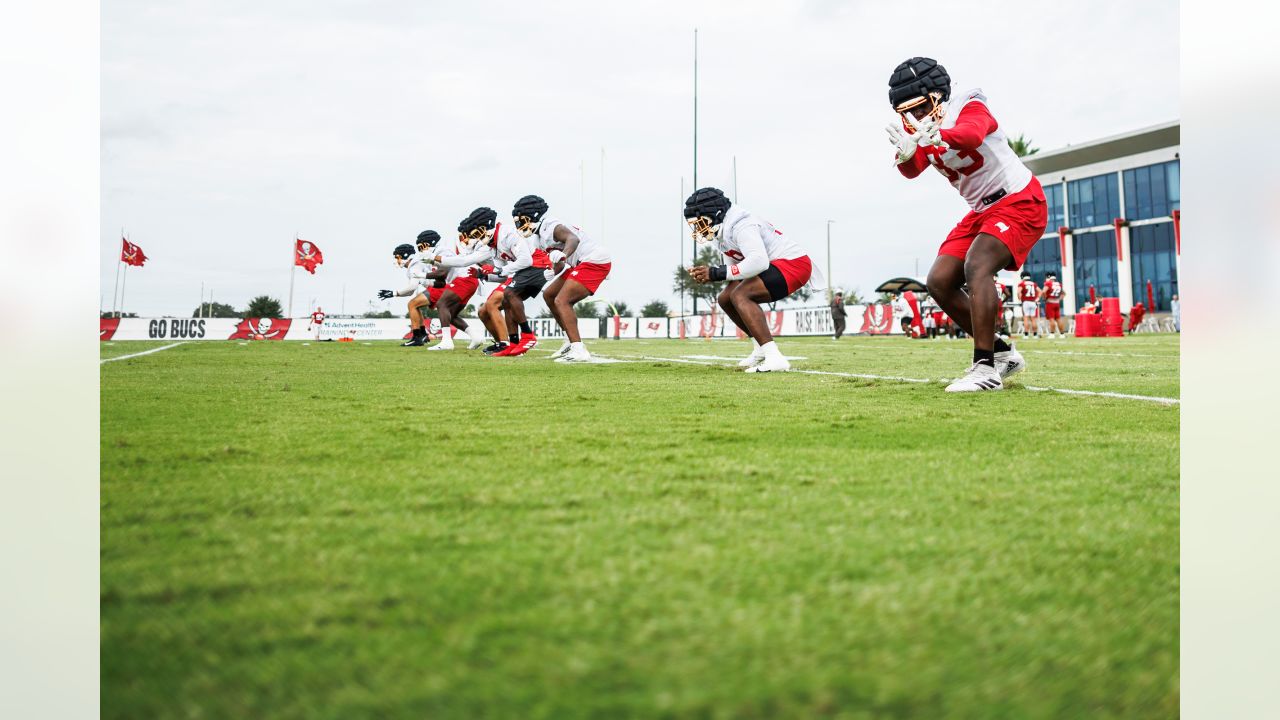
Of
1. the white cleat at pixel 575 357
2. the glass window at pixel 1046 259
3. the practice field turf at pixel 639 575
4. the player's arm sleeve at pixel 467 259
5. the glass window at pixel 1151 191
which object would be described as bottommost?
the practice field turf at pixel 639 575

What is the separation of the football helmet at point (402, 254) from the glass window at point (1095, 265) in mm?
42685

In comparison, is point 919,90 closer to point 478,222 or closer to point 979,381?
point 979,381

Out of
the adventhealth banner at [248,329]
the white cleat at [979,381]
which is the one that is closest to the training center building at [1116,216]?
Result: the adventhealth banner at [248,329]

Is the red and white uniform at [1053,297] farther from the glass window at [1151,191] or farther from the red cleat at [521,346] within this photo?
the glass window at [1151,191]

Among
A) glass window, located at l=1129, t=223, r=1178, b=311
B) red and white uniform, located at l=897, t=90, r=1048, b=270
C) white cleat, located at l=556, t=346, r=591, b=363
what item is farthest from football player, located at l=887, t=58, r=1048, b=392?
glass window, located at l=1129, t=223, r=1178, b=311

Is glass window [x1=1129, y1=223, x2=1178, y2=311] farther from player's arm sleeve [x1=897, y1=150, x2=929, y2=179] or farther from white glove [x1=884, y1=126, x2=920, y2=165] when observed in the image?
white glove [x1=884, y1=126, x2=920, y2=165]

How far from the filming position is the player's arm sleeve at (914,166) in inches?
217

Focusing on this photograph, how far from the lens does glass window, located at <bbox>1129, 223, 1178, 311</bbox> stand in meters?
45.8

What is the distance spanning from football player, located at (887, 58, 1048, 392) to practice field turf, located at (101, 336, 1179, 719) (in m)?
2.29

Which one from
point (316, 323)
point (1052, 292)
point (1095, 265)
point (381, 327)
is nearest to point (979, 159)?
point (1052, 292)

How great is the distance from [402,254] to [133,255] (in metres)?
19.6

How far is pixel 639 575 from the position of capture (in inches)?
53.4
